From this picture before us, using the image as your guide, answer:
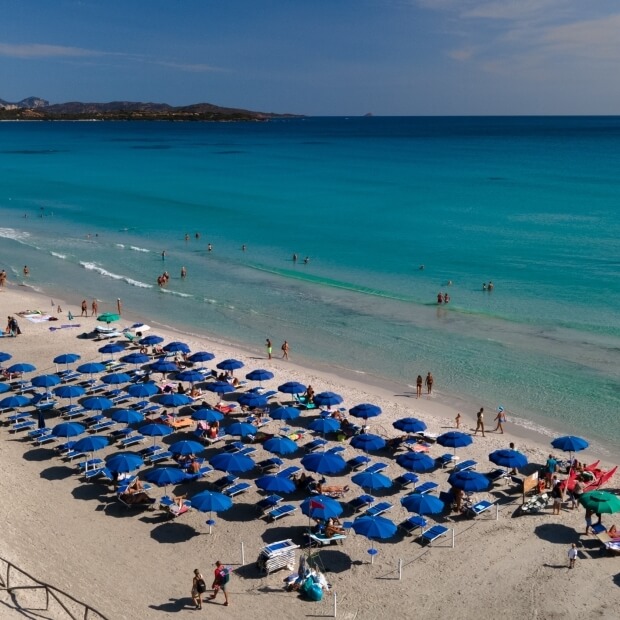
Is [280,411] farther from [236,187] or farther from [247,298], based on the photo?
[236,187]

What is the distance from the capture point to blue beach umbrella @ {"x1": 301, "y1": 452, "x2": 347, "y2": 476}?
652 inches

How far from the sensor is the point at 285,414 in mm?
20312

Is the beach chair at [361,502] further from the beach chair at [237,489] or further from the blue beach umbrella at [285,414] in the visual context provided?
the blue beach umbrella at [285,414]

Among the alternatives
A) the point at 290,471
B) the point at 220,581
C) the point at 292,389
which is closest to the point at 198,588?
the point at 220,581

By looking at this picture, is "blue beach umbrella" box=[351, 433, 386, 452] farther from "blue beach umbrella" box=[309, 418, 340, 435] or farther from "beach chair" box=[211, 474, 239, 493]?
"beach chair" box=[211, 474, 239, 493]

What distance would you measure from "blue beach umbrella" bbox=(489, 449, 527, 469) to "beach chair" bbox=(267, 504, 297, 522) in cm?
553

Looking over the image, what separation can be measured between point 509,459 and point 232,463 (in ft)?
23.6

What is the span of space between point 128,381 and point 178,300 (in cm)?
1390

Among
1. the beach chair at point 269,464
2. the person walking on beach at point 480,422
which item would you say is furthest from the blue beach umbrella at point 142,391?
the person walking on beach at point 480,422

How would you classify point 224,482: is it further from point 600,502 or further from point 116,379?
point 600,502

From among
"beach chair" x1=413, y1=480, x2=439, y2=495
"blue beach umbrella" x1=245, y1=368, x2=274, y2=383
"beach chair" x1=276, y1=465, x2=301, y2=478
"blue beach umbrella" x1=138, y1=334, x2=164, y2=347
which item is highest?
"blue beach umbrella" x1=138, y1=334, x2=164, y2=347

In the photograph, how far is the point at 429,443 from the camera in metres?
20.1

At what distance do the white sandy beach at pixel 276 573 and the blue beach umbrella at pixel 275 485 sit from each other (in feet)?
2.59

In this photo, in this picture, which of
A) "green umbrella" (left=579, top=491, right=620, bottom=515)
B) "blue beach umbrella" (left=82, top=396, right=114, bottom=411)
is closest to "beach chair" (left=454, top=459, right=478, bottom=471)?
"green umbrella" (left=579, top=491, right=620, bottom=515)
